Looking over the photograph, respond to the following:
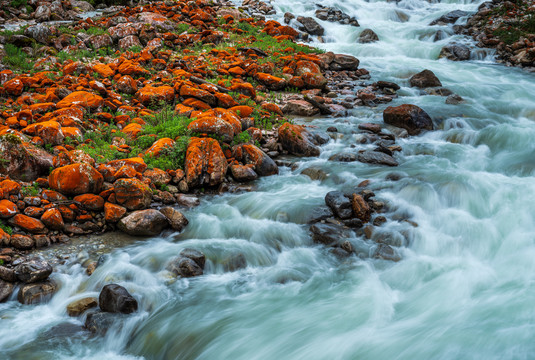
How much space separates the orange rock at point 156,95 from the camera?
390 inches

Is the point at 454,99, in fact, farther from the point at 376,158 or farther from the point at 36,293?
the point at 36,293

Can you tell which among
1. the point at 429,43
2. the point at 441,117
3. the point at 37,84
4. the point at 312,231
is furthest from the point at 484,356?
the point at 429,43

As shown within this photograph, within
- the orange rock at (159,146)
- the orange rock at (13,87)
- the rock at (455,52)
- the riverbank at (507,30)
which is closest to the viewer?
the orange rock at (159,146)

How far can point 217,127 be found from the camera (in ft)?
26.5

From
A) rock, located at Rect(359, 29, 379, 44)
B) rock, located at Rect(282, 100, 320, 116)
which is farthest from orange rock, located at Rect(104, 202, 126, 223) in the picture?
rock, located at Rect(359, 29, 379, 44)

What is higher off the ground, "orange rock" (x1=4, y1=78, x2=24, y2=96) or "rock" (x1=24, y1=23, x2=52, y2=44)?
"rock" (x1=24, y1=23, x2=52, y2=44)

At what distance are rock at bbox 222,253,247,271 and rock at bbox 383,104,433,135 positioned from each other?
20.2ft

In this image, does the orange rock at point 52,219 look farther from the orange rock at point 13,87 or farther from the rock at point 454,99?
the rock at point 454,99

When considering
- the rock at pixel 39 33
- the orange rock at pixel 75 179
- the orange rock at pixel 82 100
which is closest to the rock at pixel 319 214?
the orange rock at pixel 75 179

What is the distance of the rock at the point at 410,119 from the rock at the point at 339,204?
4.11 meters

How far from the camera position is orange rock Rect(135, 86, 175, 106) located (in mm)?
9914

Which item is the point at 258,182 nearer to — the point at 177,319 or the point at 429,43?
the point at 177,319

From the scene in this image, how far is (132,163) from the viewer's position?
278 inches

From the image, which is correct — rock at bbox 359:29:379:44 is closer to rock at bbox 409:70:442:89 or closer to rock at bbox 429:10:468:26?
rock at bbox 429:10:468:26
